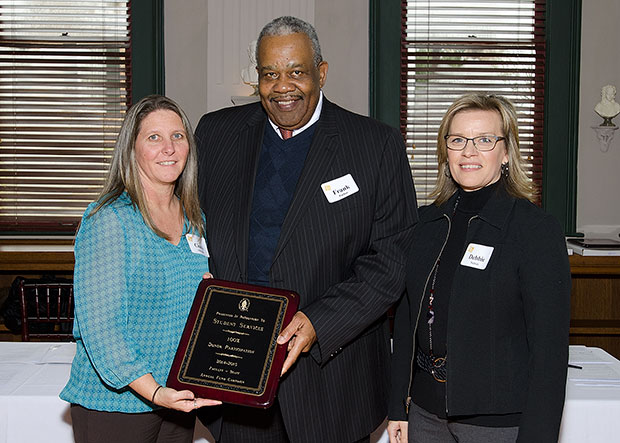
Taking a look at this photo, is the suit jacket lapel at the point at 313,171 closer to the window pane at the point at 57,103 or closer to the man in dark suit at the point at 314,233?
the man in dark suit at the point at 314,233

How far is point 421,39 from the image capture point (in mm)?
5055

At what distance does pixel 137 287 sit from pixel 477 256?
86 cm

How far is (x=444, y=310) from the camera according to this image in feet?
5.74

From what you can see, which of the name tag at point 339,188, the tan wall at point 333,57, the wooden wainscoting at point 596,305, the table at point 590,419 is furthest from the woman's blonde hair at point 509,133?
the tan wall at point 333,57

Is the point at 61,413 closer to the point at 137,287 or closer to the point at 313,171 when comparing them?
the point at 137,287

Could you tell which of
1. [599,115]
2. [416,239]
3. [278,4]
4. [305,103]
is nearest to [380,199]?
[416,239]

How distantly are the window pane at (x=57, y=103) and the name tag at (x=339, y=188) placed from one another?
352 centimetres

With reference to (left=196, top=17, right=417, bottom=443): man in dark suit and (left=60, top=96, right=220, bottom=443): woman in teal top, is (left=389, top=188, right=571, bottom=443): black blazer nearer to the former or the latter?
(left=196, top=17, right=417, bottom=443): man in dark suit

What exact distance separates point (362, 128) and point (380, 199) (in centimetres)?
22

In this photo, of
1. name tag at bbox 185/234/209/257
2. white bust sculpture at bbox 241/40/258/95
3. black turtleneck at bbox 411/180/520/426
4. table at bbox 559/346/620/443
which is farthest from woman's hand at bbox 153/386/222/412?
white bust sculpture at bbox 241/40/258/95

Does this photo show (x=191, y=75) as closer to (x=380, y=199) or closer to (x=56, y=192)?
(x=56, y=192)

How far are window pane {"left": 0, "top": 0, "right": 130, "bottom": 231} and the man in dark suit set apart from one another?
3.31 metres

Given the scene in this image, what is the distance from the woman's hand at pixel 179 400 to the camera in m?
1.67

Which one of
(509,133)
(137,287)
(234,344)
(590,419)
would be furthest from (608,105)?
(137,287)
